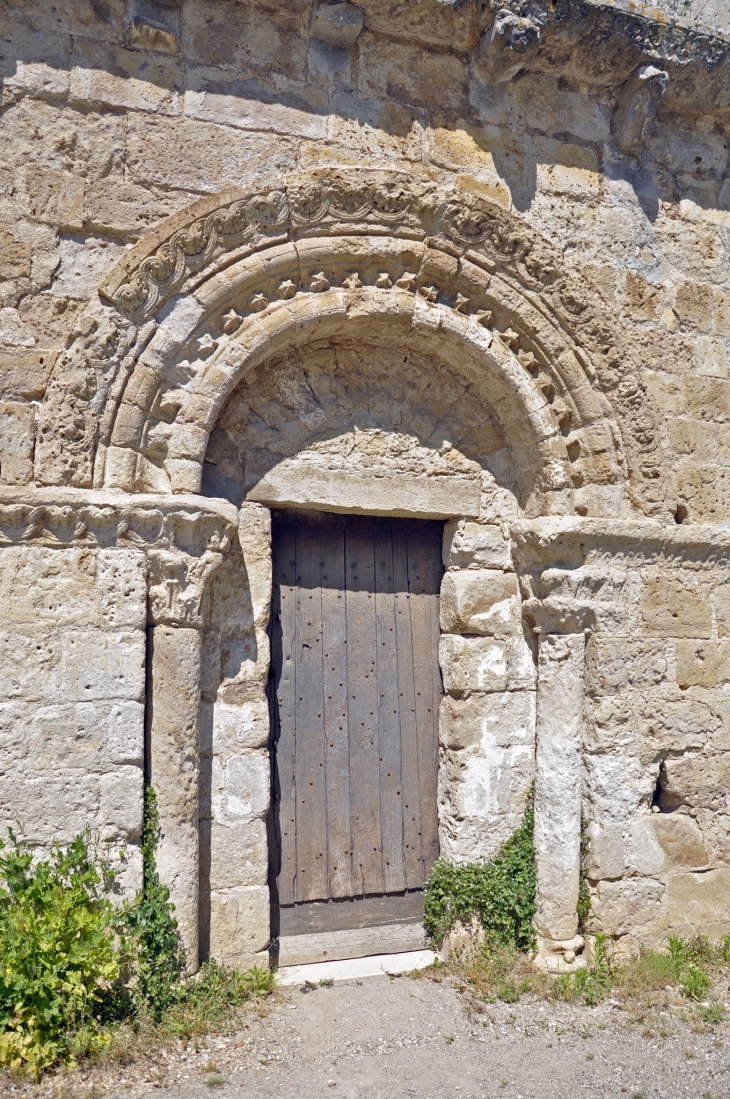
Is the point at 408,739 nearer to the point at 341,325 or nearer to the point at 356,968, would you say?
the point at 356,968

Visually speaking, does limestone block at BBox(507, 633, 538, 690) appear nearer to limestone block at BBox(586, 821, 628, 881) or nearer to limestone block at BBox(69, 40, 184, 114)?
limestone block at BBox(586, 821, 628, 881)

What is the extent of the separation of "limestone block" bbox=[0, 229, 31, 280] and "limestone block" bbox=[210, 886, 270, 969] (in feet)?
10.1

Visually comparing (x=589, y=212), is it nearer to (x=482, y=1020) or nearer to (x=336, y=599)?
(x=336, y=599)

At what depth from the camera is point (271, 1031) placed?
380 centimetres

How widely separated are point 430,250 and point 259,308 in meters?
0.99

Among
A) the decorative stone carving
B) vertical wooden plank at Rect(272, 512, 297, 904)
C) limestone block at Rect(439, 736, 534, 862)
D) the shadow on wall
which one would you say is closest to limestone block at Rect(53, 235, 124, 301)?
the shadow on wall

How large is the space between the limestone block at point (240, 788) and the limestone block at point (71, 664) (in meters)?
0.68

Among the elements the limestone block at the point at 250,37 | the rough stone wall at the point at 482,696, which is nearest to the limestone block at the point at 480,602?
the rough stone wall at the point at 482,696

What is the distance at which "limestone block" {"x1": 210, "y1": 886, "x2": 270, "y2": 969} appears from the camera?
163 inches

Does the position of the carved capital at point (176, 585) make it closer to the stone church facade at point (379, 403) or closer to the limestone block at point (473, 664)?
the stone church facade at point (379, 403)

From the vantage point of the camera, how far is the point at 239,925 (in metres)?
4.16

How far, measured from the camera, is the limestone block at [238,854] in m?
4.14

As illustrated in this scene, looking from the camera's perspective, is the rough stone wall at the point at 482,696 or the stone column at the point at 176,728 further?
the rough stone wall at the point at 482,696

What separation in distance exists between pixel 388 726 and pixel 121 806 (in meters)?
1.59
